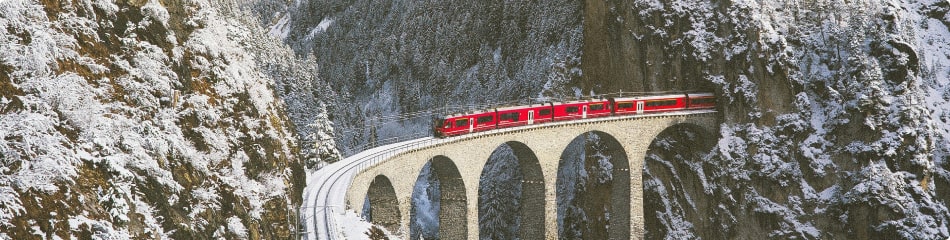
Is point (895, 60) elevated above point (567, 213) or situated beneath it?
elevated above

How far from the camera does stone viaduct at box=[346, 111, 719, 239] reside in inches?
1785

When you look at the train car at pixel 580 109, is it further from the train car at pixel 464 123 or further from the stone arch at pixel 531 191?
the train car at pixel 464 123

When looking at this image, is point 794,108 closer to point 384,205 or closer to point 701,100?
point 701,100

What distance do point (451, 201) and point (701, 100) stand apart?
1052 inches

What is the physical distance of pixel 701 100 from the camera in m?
66.8

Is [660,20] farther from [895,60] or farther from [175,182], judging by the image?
[175,182]

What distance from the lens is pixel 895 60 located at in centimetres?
6341

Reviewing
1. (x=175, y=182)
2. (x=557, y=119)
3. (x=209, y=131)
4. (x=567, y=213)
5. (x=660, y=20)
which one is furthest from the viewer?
(x=567, y=213)

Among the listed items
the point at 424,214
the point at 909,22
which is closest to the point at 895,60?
the point at 909,22

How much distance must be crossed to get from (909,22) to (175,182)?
61.5m

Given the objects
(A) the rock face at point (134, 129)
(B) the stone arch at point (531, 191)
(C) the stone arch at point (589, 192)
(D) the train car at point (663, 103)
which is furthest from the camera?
(C) the stone arch at point (589, 192)

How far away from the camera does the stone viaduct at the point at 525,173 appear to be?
4534cm

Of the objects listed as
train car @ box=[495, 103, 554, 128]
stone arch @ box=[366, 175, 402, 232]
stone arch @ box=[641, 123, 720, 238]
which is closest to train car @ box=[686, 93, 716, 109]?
stone arch @ box=[641, 123, 720, 238]

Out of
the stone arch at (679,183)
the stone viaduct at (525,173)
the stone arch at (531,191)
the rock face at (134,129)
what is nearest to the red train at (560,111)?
the stone viaduct at (525,173)
